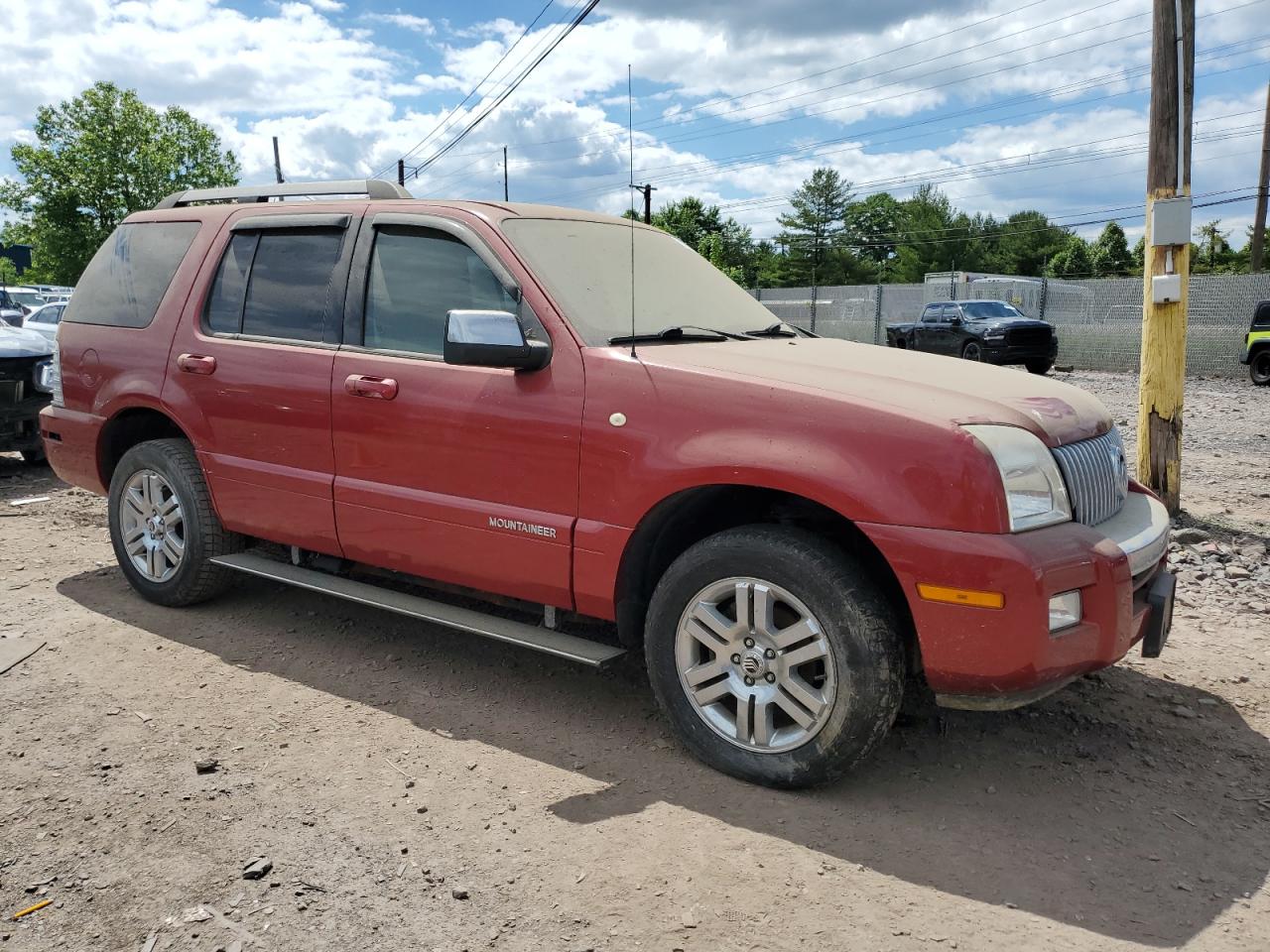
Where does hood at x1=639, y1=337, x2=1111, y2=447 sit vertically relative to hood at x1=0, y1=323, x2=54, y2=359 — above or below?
below

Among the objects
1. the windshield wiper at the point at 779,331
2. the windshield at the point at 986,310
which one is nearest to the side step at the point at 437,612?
the windshield wiper at the point at 779,331

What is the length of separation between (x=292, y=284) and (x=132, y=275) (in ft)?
3.93

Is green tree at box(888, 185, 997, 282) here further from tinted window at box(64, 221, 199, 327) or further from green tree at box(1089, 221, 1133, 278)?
tinted window at box(64, 221, 199, 327)

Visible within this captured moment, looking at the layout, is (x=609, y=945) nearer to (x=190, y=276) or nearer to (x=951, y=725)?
(x=951, y=725)

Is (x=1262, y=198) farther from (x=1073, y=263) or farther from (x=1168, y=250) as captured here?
(x=1073, y=263)

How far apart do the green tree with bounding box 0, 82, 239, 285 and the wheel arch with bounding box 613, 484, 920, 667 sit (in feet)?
192

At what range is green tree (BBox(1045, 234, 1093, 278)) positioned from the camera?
87062 mm

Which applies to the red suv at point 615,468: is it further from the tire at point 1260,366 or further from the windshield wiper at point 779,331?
the tire at point 1260,366

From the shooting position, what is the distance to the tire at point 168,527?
4.84 m

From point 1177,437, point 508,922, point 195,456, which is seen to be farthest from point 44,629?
point 1177,437

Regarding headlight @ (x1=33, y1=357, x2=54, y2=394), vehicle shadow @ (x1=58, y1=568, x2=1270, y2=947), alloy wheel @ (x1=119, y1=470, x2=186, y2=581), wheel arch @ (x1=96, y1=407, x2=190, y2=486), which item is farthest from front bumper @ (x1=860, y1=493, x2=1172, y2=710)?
headlight @ (x1=33, y1=357, x2=54, y2=394)

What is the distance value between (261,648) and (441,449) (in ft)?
4.87

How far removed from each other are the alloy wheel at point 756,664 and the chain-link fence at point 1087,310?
13.0 meters

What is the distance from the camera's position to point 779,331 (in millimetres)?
4426
